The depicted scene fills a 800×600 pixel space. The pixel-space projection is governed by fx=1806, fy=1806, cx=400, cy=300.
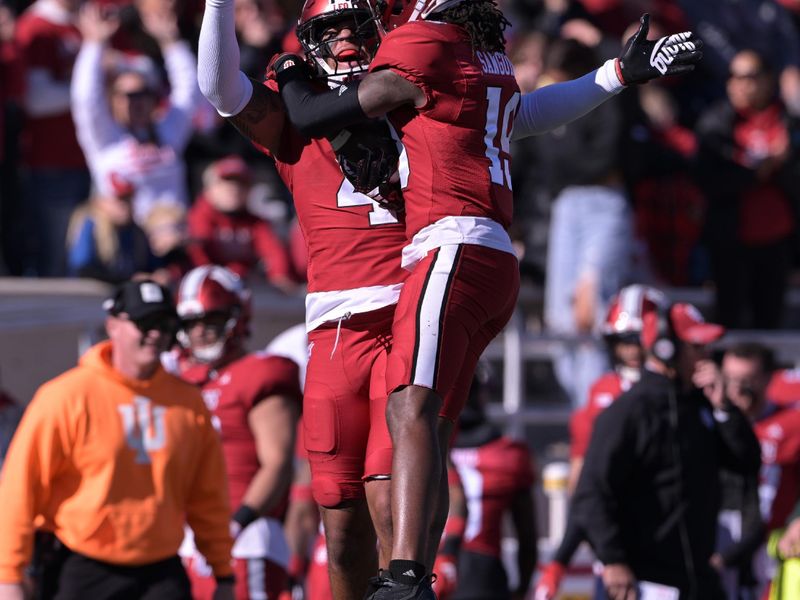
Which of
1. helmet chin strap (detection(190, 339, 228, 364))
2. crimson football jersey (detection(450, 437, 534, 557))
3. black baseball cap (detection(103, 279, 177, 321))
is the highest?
black baseball cap (detection(103, 279, 177, 321))

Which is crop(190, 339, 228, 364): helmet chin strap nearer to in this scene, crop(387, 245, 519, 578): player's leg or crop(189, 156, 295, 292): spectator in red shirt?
crop(189, 156, 295, 292): spectator in red shirt

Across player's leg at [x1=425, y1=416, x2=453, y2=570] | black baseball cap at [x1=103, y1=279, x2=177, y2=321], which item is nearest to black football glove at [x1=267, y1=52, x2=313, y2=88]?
player's leg at [x1=425, y1=416, x2=453, y2=570]

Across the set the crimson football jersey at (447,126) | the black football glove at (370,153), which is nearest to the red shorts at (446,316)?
the crimson football jersey at (447,126)

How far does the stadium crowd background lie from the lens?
10.4 metres

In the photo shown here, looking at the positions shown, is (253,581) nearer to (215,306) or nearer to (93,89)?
(215,306)

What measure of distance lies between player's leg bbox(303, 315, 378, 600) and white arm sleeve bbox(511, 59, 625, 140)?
32.0 inches

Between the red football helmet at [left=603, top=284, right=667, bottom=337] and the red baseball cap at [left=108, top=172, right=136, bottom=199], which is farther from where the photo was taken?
the red baseball cap at [left=108, top=172, right=136, bottom=199]

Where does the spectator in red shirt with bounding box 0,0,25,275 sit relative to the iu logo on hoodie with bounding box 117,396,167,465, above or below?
above

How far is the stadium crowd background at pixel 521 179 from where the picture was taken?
10352mm

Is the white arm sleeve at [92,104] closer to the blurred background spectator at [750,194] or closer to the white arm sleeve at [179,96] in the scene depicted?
the white arm sleeve at [179,96]

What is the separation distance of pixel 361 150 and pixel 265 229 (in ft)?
18.0

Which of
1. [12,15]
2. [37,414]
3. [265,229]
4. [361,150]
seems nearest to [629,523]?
[37,414]

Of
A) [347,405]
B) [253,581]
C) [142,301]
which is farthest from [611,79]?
[253,581]

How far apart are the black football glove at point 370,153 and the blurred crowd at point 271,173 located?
180 inches
